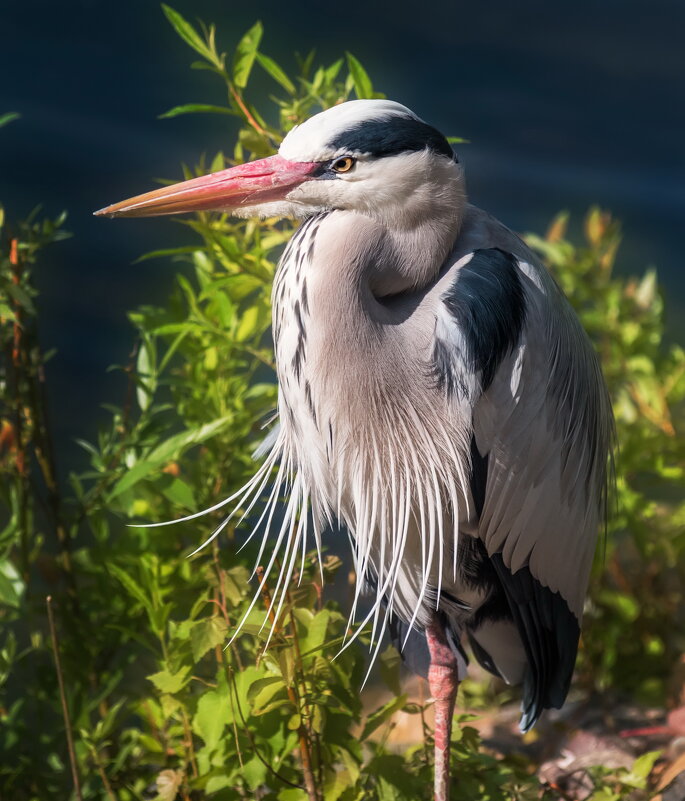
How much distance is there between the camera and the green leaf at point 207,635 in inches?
32.2

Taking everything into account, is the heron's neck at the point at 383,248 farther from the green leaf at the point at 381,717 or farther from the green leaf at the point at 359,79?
the green leaf at the point at 381,717

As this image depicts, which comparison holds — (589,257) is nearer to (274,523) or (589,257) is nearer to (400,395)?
(274,523)

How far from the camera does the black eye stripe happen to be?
2.49 ft

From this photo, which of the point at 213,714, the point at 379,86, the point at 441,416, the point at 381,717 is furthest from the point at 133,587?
the point at 379,86

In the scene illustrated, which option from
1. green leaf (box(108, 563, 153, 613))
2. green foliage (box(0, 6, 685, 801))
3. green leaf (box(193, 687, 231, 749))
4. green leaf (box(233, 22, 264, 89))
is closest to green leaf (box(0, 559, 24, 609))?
green foliage (box(0, 6, 685, 801))

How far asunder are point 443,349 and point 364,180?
162mm

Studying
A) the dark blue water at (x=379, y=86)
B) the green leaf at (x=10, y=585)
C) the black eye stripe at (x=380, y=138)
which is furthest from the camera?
the dark blue water at (x=379, y=86)

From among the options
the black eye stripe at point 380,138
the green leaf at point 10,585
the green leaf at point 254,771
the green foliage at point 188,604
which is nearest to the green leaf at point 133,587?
the green foliage at point 188,604

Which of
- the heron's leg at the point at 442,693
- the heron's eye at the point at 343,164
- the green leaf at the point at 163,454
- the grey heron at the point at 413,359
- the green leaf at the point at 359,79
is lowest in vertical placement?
the heron's leg at the point at 442,693

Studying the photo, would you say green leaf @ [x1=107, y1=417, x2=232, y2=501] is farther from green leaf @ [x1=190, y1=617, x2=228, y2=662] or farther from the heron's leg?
the heron's leg

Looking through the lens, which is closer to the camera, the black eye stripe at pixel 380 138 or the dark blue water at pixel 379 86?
the black eye stripe at pixel 380 138

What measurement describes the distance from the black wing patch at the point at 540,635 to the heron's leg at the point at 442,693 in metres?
0.09

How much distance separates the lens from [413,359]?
0.81 m

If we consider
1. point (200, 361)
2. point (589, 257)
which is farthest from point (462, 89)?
point (200, 361)
